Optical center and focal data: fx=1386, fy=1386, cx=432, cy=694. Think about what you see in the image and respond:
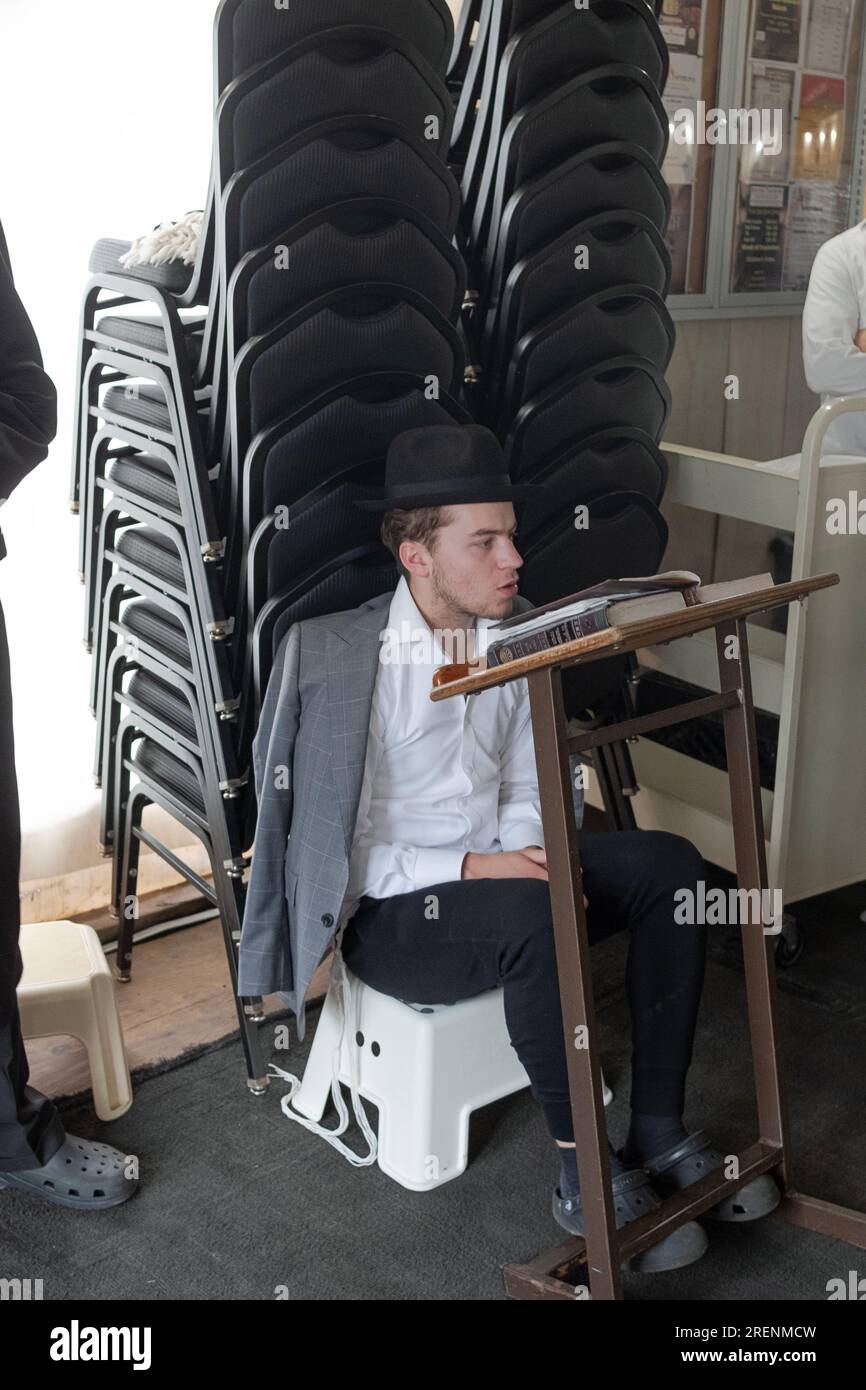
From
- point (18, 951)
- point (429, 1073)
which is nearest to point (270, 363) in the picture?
point (18, 951)

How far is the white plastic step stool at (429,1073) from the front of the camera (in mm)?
2006

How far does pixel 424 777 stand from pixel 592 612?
2.16 ft

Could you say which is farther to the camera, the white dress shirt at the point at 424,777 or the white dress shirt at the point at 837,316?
the white dress shirt at the point at 837,316

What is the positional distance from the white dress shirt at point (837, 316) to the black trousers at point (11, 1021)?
2143 mm

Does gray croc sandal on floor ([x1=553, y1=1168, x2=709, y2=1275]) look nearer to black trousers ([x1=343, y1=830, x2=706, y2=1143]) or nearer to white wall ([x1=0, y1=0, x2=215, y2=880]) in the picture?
black trousers ([x1=343, y1=830, x2=706, y2=1143])

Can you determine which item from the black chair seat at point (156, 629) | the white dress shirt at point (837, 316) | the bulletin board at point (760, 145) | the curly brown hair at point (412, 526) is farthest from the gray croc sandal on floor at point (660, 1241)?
the bulletin board at point (760, 145)

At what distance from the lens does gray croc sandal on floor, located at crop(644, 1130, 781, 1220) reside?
190 centimetres

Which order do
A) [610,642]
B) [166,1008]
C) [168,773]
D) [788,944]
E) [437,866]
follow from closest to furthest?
[610,642], [437,866], [168,773], [166,1008], [788,944]

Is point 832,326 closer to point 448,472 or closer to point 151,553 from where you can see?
point 448,472

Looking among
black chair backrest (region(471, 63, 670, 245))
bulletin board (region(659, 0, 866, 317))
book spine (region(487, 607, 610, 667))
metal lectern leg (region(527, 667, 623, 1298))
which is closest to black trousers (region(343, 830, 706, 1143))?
metal lectern leg (region(527, 667, 623, 1298))

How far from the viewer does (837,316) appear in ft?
10.7

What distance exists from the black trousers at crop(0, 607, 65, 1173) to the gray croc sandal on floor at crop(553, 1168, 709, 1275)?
2.56 feet

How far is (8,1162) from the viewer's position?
198 cm

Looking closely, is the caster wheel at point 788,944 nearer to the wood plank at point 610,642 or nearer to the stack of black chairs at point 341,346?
the stack of black chairs at point 341,346
